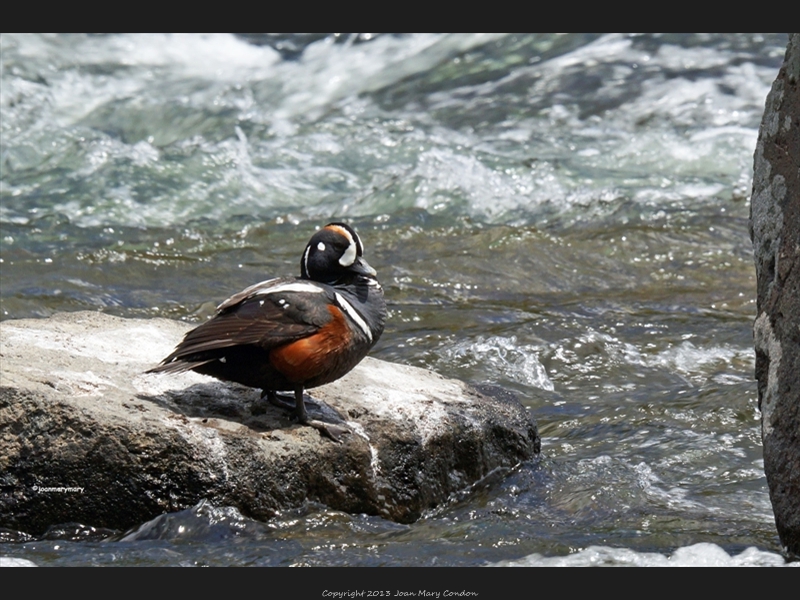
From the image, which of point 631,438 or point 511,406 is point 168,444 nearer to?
point 511,406

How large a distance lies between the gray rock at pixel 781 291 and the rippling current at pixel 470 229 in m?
0.33

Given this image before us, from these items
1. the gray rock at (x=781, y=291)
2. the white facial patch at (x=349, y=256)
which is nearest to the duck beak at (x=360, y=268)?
the white facial patch at (x=349, y=256)

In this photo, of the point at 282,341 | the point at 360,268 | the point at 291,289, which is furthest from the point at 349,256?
the point at 282,341

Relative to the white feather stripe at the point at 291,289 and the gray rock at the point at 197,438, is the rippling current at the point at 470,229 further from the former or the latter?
the white feather stripe at the point at 291,289

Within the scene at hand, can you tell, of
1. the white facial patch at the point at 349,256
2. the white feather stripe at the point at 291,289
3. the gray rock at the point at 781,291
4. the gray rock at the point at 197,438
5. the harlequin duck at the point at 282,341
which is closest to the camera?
the gray rock at the point at 781,291

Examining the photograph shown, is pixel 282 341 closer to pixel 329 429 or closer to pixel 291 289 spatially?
pixel 291 289

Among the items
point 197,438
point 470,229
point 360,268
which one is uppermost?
point 360,268

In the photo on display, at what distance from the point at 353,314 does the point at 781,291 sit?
1.66 metres

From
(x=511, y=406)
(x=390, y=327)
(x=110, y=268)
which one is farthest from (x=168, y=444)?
(x=110, y=268)

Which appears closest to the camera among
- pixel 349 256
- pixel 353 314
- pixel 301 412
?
pixel 301 412

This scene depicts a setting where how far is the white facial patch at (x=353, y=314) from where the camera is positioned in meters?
4.48

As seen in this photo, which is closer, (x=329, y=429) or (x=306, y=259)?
(x=329, y=429)

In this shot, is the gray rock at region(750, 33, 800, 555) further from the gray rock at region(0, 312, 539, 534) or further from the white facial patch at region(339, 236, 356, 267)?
the white facial patch at region(339, 236, 356, 267)

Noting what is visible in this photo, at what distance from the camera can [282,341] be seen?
14.1 ft
